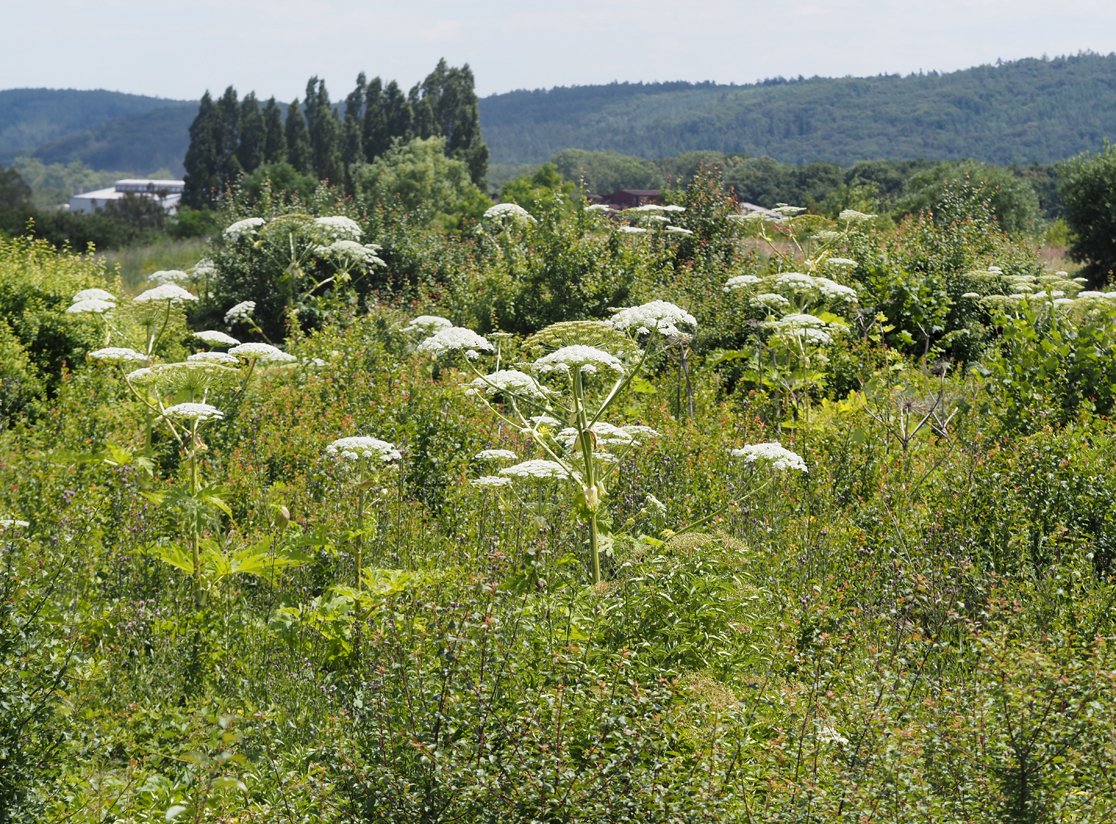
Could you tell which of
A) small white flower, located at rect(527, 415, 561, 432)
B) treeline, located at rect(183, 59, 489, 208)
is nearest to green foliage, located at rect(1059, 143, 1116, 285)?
small white flower, located at rect(527, 415, 561, 432)

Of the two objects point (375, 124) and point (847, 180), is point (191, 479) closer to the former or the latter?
point (375, 124)

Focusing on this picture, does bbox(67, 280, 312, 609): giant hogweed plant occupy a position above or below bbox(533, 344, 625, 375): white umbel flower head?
below

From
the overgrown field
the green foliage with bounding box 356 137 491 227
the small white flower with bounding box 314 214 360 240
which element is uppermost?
the green foliage with bounding box 356 137 491 227

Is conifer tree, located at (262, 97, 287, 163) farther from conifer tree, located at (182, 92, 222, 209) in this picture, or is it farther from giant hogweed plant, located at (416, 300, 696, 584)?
giant hogweed plant, located at (416, 300, 696, 584)

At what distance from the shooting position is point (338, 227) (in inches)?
547

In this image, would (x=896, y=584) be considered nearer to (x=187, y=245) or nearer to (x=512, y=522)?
(x=512, y=522)

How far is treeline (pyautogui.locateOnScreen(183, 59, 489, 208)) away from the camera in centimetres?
6606

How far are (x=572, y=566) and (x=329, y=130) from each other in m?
65.0

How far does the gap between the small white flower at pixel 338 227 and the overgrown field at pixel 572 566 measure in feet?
6.69

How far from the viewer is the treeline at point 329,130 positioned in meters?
66.1

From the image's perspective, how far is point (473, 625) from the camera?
12.9 feet

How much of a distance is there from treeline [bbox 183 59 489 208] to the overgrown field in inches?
2193

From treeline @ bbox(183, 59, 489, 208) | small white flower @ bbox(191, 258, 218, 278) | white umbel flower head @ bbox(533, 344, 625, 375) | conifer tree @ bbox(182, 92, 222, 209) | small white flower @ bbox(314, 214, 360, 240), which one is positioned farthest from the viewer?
conifer tree @ bbox(182, 92, 222, 209)

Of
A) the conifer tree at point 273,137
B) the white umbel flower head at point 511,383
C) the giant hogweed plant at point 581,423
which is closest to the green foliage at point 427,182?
the giant hogweed plant at point 581,423
